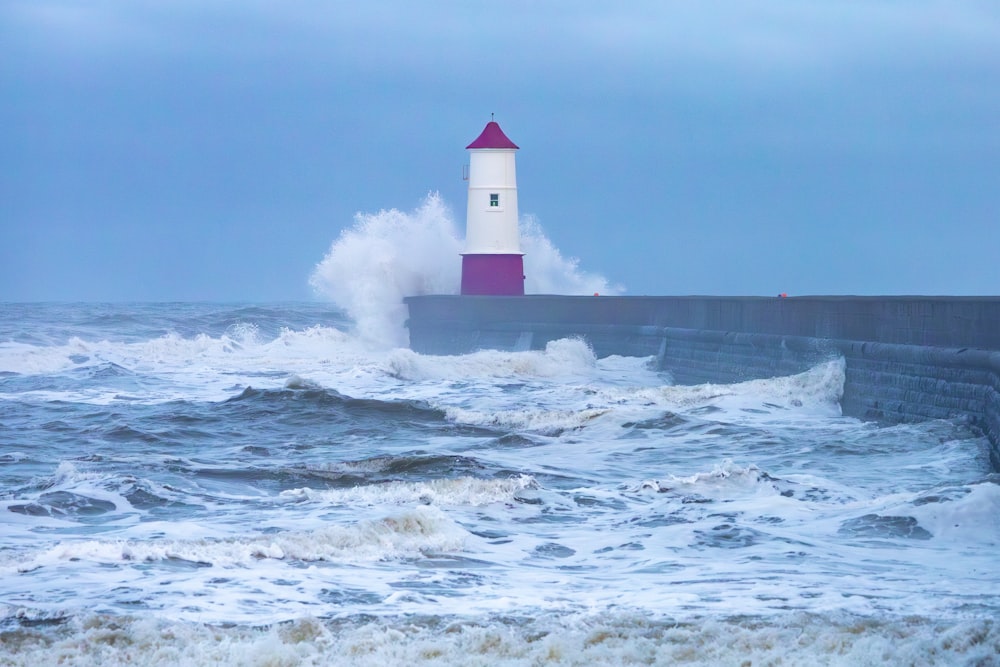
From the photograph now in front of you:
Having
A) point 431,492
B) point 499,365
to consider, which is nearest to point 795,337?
point 499,365

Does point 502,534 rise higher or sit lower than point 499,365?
lower

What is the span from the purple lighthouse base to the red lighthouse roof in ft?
6.77

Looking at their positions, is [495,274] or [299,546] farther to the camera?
[495,274]

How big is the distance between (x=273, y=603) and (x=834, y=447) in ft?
19.6

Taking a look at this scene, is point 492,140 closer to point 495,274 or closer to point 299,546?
point 495,274

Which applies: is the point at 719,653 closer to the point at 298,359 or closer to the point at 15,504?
the point at 15,504

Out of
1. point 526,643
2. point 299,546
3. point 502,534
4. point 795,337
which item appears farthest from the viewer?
point 795,337

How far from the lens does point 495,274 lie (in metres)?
23.7

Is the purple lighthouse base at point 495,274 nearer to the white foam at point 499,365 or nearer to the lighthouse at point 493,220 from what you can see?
the lighthouse at point 493,220

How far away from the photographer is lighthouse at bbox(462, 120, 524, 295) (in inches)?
927

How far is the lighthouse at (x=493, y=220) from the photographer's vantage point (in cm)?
2355

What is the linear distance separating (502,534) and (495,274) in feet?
56.0

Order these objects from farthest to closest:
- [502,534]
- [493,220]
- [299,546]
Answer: [493,220] < [502,534] < [299,546]

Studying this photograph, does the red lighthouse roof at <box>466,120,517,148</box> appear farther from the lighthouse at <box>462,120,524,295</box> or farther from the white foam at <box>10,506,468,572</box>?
the white foam at <box>10,506,468,572</box>
